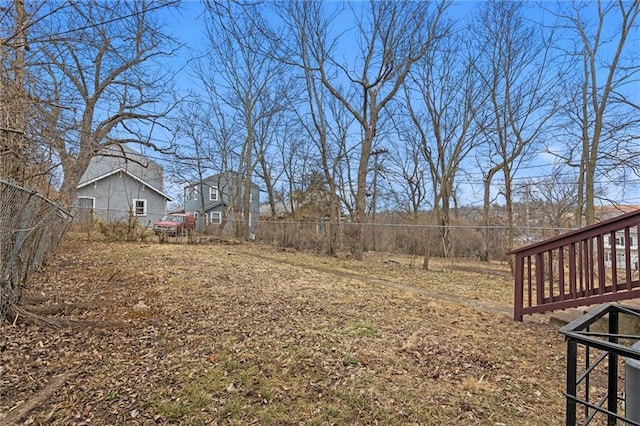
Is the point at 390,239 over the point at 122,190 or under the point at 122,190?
under

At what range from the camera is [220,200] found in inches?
1128

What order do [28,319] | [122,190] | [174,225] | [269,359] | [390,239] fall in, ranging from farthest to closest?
[122,190] < [174,225] < [390,239] < [28,319] < [269,359]

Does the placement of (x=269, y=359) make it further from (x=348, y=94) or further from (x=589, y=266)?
(x=348, y=94)

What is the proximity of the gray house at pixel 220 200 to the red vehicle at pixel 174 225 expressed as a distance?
3.43 feet

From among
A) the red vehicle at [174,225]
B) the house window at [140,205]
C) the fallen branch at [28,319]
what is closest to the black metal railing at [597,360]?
the fallen branch at [28,319]

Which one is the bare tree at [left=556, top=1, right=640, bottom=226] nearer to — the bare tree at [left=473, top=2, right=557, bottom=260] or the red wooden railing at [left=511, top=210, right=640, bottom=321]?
the bare tree at [left=473, top=2, right=557, bottom=260]


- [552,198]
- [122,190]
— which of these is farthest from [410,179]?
[122,190]

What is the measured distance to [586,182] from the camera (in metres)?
9.94

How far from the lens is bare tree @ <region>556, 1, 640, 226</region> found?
8.81m

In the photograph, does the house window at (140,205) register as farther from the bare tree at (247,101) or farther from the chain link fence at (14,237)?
the chain link fence at (14,237)

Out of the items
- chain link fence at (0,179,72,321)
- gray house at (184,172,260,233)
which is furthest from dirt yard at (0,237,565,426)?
gray house at (184,172,260,233)

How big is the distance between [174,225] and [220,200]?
9.48 metres

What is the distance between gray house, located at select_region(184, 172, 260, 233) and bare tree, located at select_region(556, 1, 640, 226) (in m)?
13.5

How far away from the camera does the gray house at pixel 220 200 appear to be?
20.8m
